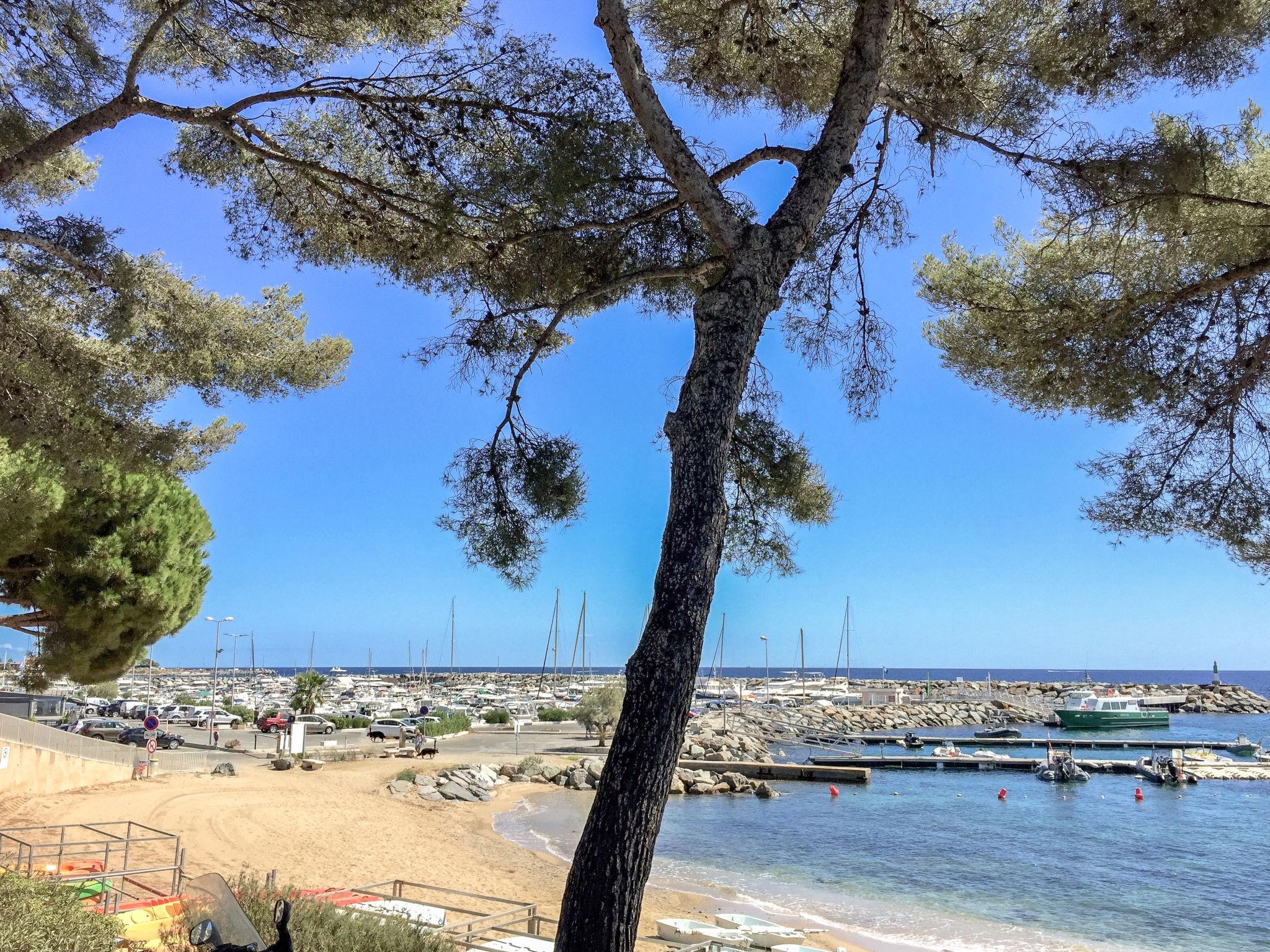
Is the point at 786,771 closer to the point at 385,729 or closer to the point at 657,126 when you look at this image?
the point at 385,729

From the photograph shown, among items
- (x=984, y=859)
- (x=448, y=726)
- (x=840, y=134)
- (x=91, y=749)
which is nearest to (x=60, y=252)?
(x=840, y=134)

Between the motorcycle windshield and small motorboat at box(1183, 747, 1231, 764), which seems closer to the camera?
the motorcycle windshield

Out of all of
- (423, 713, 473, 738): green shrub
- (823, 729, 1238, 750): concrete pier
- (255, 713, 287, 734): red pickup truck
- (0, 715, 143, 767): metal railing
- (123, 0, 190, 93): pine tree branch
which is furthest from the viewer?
(823, 729, 1238, 750): concrete pier

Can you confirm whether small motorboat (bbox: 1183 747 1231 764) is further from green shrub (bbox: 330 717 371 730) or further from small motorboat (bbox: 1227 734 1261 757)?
green shrub (bbox: 330 717 371 730)

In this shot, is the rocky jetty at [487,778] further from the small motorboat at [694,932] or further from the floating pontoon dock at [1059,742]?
the floating pontoon dock at [1059,742]

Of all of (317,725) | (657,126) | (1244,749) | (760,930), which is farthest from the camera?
(1244,749)

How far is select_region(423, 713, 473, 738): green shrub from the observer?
38188 millimetres

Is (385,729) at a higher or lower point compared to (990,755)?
higher

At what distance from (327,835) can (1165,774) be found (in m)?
32.1

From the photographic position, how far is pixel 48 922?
4688 mm

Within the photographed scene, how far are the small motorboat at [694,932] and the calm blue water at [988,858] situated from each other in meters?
4.24

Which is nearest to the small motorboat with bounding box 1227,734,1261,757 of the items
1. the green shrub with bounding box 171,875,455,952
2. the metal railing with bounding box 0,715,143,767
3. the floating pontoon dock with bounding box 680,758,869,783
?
the floating pontoon dock with bounding box 680,758,869,783

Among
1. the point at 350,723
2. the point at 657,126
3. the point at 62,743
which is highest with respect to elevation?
the point at 657,126

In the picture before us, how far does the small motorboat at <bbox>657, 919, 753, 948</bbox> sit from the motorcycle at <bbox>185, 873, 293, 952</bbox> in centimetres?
894
